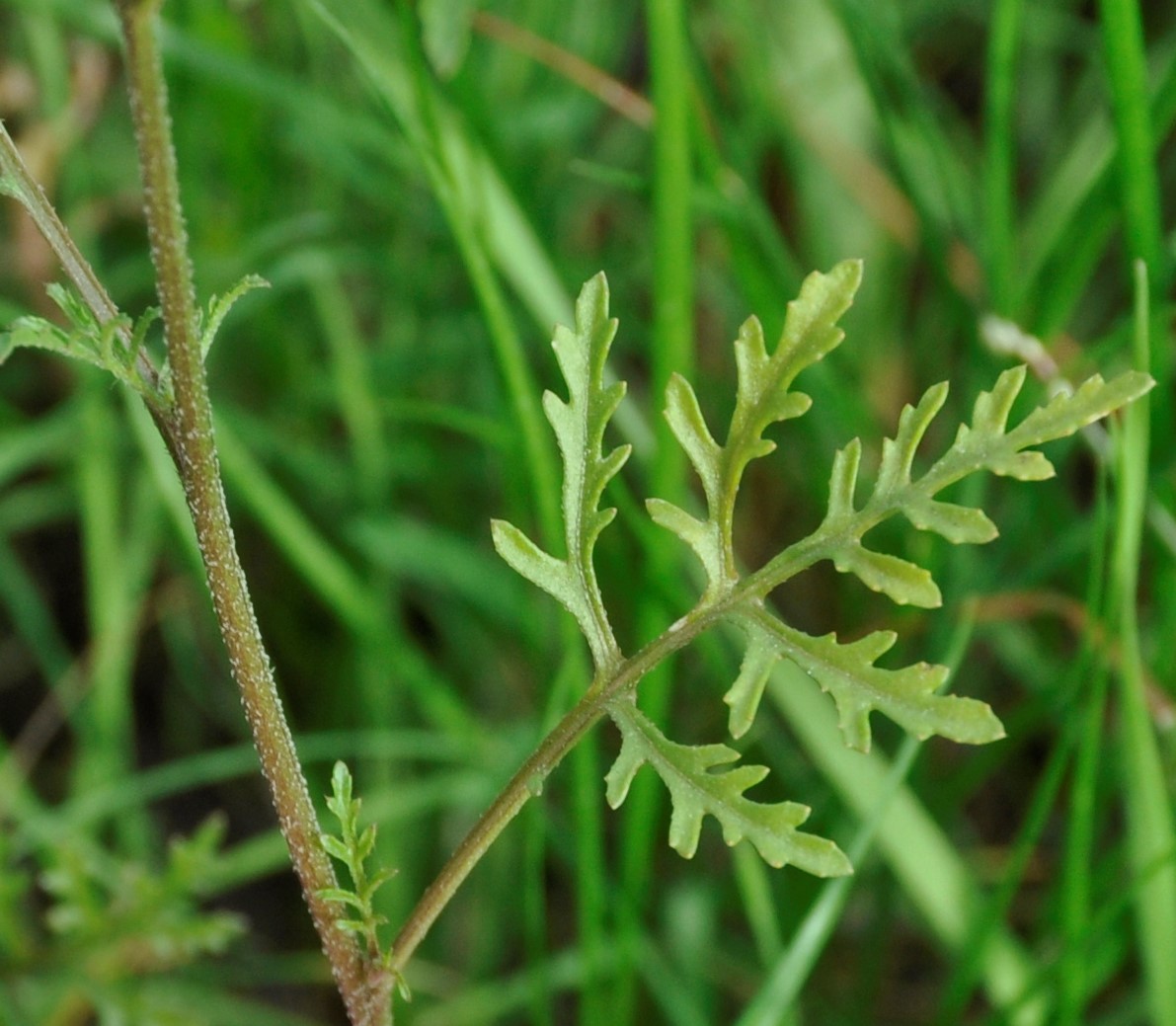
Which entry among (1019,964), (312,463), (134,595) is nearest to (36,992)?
(134,595)

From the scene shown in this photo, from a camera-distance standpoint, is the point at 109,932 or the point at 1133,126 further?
the point at 109,932

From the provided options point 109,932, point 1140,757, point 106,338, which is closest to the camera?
point 106,338

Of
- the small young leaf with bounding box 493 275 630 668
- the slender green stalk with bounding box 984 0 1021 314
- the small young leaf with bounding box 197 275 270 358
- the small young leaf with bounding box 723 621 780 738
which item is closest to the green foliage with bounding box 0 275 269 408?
the small young leaf with bounding box 197 275 270 358

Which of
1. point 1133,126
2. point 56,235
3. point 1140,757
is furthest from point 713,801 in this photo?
point 1133,126

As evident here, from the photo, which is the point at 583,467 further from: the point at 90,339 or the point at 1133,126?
the point at 1133,126

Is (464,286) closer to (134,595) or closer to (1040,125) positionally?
(134,595)

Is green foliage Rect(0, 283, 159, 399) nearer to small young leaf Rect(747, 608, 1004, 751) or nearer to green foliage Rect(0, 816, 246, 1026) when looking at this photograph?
small young leaf Rect(747, 608, 1004, 751)

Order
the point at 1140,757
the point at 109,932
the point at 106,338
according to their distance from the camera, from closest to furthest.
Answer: the point at 106,338 → the point at 1140,757 → the point at 109,932
